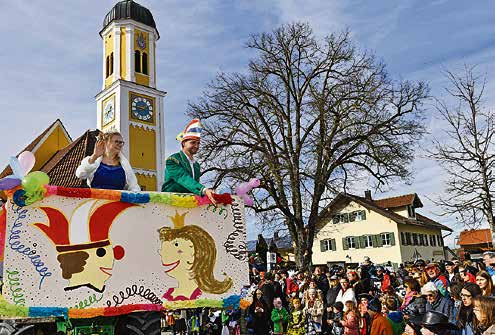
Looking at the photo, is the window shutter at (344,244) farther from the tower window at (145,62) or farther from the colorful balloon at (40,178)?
the colorful balloon at (40,178)

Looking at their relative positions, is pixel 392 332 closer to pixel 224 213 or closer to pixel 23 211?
pixel 224 213

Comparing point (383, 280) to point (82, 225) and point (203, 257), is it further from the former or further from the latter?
point (82, 225)

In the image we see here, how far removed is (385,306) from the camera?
953 centimetres

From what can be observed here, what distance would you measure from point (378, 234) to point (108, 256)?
45845 mm

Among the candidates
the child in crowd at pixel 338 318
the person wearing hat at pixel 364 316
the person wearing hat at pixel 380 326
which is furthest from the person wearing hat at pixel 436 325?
the child in crowd at pixel 338 318

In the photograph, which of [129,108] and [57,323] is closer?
[57,323]

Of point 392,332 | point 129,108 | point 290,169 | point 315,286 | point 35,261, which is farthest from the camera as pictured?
point 129,108

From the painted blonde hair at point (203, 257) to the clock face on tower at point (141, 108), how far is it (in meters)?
33.9

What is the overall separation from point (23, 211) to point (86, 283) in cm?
74

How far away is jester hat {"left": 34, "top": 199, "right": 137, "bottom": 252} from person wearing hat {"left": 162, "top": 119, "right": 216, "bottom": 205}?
2.47 feet

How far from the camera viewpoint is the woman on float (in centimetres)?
452

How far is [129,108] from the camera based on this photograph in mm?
37219

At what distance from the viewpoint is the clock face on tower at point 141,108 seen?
37.5 meters

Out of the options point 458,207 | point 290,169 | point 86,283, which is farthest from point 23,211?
point 290,169
